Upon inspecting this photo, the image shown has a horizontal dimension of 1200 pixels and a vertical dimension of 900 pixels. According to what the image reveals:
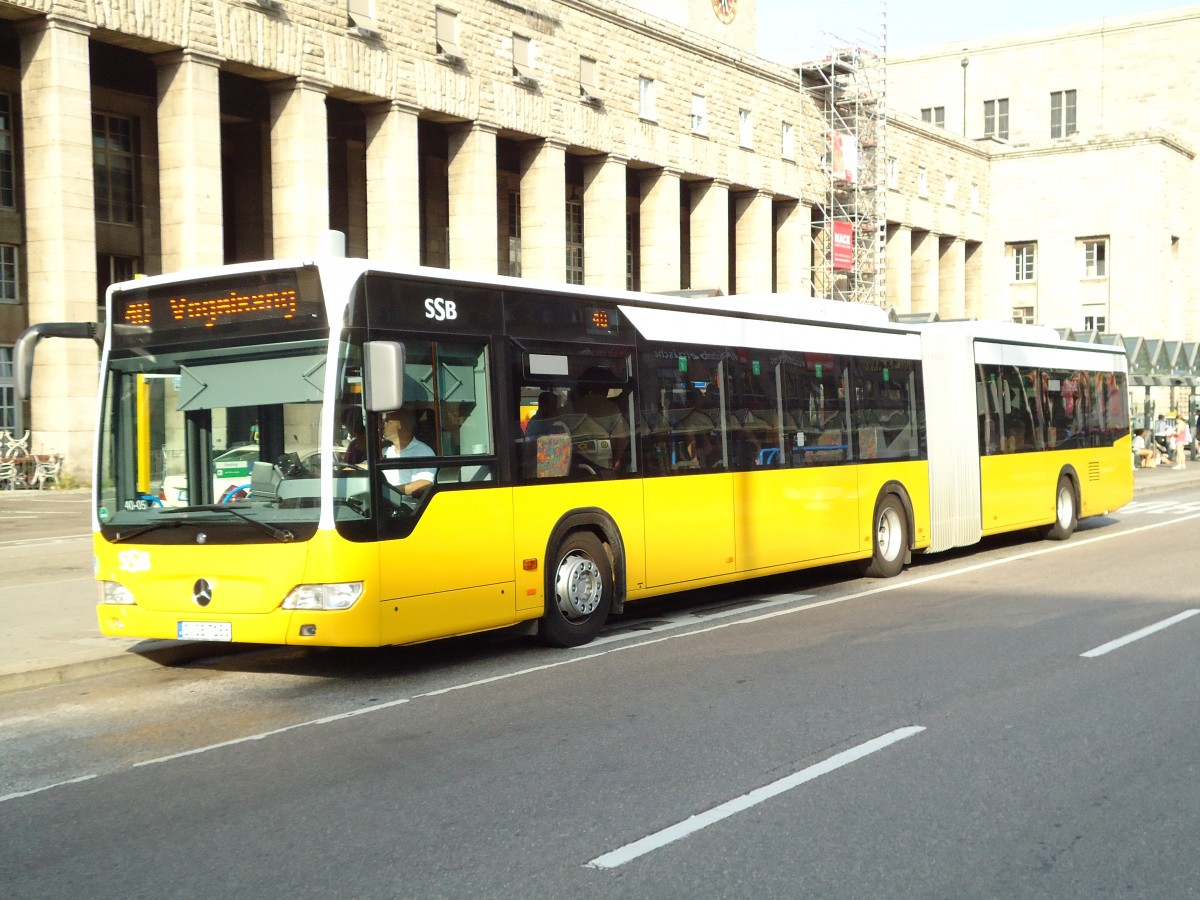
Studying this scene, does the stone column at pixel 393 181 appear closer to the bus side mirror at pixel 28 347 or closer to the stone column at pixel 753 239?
the stone column at pixel 753 239

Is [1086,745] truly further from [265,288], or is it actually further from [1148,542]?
[1148,542]

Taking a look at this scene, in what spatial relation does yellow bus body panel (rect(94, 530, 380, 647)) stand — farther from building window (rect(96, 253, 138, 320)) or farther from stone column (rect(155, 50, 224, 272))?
building window (rect(96, 253, 138, 320))

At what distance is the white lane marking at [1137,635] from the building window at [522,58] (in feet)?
109

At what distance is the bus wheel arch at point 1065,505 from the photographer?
20656mm

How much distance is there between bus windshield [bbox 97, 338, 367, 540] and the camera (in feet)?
30.5

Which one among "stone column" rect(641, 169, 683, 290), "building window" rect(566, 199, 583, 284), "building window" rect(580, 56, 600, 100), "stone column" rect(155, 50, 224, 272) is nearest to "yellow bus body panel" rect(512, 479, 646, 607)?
"stone column" rect(155, 50, 224, 272)

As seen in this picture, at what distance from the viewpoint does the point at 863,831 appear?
580 centimetres

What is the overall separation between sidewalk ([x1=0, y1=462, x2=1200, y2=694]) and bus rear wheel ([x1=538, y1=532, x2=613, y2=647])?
2.60 m

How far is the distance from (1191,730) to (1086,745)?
0.80m

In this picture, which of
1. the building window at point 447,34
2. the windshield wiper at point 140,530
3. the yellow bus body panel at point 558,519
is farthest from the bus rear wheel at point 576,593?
the building window at point 447,34

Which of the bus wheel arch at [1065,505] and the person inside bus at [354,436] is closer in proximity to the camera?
the person inside bus at [354,436]

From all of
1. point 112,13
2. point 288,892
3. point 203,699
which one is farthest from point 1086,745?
point 112,13

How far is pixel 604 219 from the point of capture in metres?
46.9

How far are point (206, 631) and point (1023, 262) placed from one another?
73.0m
